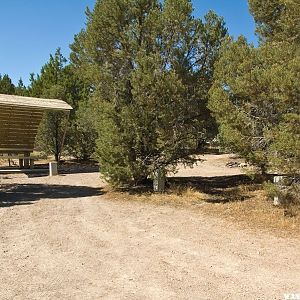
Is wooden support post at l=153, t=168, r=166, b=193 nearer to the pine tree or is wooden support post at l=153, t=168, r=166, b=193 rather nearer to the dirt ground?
the dirt ground

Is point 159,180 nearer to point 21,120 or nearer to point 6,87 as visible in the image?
point 21,120

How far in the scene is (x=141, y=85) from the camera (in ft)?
36.5

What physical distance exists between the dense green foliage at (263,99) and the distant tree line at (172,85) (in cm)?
3

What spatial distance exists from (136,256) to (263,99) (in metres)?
5.38

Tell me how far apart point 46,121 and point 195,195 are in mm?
15464

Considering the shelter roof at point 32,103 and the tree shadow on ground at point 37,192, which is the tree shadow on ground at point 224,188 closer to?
the tree shadow on ground at point 37,192

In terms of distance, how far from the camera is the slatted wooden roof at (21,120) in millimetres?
19328

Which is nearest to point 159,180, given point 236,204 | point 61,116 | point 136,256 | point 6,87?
point 236,204

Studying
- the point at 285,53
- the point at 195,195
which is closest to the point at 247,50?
the point at 285,53

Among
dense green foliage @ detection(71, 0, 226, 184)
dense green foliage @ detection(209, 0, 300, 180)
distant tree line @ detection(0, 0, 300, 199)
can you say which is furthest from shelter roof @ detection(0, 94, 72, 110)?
dense green foliage @ detection(209, 0, 300, 180)

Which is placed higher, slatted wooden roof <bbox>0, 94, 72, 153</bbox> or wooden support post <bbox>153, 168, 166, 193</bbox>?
slatted wooden roof <bbox>0, 94, 72, 153</bbox>

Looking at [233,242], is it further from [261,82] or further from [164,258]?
[261,82]

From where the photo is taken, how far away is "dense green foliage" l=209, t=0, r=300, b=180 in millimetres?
8109

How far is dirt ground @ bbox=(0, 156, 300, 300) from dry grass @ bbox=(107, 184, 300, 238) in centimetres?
45
